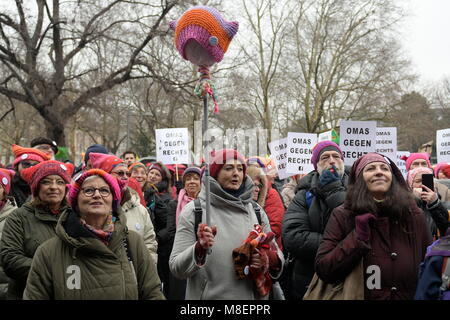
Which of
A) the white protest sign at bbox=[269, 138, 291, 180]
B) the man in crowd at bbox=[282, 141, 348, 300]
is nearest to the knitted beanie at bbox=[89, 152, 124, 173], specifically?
the man in crowd at bbox=[282, 141, 348, 300]

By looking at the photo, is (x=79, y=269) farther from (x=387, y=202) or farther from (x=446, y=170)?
(x=446, y=170)

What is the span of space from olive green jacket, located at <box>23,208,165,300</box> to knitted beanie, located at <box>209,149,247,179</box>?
0.89 m

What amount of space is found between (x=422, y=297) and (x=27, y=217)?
2.89 metres

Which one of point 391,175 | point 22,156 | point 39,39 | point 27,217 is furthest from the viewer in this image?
point 39,39

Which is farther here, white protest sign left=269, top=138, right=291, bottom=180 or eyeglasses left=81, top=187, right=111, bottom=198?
white protest sign left=269, top=138, right=291, bottom=180

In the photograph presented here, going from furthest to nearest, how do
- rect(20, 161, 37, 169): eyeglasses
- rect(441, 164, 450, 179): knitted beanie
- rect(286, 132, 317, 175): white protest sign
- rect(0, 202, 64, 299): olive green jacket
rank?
1. rect(286, 132, 317, 175): white protest sign
2. rect(441, 164, 450, 179): knitted beanie
3. rect(20, 161, 37, 169): eyeglasses
4. rect(0, 202, 64, 299): olive green jacket

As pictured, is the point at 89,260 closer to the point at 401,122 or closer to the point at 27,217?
the point at 27,217

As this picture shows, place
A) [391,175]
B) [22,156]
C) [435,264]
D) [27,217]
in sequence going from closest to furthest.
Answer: [435,264], [391,175], [27,217], [22,156]

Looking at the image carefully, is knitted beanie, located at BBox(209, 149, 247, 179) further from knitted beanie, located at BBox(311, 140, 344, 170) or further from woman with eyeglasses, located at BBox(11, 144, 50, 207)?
woman with eyeglasses, located at BBox(11, 144, 50, 207)

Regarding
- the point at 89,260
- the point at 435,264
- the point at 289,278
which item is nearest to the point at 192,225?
the point at 89,260

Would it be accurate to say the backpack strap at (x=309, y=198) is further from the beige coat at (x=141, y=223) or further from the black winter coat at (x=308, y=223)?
the beige coat at (x=141, y=223)

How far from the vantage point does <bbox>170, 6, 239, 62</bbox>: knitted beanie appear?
319 cm

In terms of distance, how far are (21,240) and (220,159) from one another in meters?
1.64

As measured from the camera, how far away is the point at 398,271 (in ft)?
10.2
